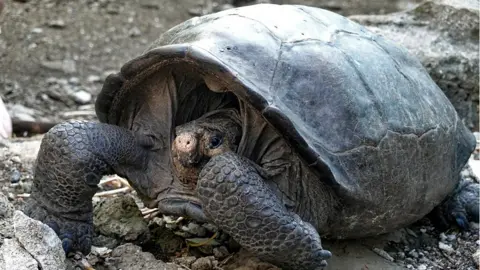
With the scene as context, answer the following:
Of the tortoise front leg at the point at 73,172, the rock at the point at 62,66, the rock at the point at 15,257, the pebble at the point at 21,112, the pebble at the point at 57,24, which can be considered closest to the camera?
the rock at the point at 15,257

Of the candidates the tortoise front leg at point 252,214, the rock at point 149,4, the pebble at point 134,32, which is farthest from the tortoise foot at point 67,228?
the rock at point 149,4

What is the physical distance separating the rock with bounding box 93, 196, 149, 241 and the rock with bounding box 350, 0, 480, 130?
Result: 95.4 inches

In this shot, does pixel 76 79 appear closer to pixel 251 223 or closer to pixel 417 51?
pixel 417 51

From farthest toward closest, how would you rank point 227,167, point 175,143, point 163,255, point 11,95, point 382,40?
1. point 11,95
2. point 382,40
3. point 163,255
4. point 175,143
5. point 227,167

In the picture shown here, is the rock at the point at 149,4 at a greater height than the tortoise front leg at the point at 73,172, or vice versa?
the tortoise front leg at the point at 73,172

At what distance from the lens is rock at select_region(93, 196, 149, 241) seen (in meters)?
2.87

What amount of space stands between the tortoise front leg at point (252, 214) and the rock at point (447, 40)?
246 cm

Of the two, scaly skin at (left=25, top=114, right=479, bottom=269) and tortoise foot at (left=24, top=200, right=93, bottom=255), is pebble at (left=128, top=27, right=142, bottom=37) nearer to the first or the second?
scaly skin at (left=25, top=114, right=479, bottom=269)

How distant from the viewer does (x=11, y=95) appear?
538 cm

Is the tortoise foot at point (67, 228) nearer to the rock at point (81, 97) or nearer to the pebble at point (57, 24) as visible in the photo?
the rock at point (81, 97)

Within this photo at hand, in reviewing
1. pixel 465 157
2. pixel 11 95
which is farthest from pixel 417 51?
pixel 11 95

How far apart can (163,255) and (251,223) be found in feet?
1.97

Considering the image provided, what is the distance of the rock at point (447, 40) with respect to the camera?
4.70m

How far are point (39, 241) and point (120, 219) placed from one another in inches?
27.0
